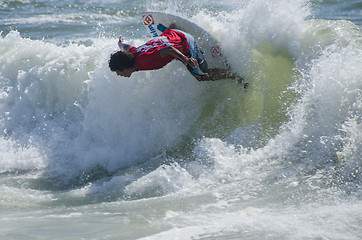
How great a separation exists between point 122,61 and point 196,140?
1.38m

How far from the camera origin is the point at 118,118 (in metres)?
5.68

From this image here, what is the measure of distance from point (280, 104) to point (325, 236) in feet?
8.15

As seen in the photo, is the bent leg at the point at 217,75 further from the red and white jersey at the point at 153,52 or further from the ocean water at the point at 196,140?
the red and white jersey at the point at 153,52

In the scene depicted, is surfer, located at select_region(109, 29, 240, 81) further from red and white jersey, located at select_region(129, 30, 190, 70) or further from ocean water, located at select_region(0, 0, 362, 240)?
ocean water, located at select_region(0, 0, 362, 240)

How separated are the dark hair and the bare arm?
0.35 m

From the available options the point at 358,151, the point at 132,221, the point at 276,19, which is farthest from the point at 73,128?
the point at 358,151

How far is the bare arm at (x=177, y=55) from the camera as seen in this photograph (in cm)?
457

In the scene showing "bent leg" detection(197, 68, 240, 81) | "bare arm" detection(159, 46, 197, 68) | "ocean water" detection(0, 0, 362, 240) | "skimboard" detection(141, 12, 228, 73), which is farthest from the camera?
"skimboard" detection(141, 12, 228, 73)

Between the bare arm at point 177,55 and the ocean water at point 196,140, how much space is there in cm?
98

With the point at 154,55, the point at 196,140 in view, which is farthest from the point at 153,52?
the point at 196,140

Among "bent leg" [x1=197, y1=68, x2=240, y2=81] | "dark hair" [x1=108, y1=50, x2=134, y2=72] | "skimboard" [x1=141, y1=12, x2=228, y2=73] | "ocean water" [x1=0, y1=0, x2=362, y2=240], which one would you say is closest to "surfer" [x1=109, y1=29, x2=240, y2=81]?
"dark hair" [x1=108, y1=50, x2=134, y2=72]

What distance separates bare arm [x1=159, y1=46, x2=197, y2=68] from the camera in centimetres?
457

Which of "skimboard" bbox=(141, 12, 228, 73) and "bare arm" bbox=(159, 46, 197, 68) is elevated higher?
→ "skimboard" bbox=(141, 12, 228, 73)

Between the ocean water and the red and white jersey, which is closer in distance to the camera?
the ocean water
